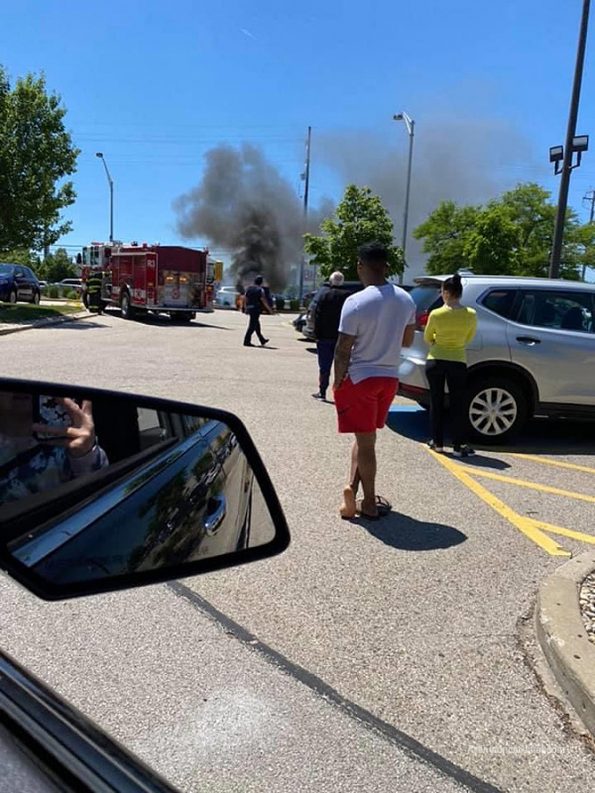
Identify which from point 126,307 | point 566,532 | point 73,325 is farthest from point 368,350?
point 126,307

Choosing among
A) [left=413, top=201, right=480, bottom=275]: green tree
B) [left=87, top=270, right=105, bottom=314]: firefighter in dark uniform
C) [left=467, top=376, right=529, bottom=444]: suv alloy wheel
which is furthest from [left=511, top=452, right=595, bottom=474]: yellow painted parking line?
[left=413, top=201, right=480, bottom=275]: green tree

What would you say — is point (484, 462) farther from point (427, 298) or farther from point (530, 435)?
point (427, 298)

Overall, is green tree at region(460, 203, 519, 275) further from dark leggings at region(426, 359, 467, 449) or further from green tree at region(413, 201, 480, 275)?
dark leggings at region(426, 359, 467, 449)

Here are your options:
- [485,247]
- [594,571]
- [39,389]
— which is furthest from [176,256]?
[39,389]

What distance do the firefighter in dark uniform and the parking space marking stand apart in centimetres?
2403

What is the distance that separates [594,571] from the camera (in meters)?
4.07

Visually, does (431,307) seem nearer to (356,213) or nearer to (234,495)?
(234,495)

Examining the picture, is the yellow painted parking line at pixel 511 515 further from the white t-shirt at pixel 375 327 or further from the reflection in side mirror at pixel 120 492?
the reflection in side mirror at pixel 120 492

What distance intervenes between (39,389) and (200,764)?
4.83 feet

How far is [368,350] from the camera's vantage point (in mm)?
4691

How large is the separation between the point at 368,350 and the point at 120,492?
3141 mm

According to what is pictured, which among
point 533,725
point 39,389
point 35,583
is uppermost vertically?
point 39,389

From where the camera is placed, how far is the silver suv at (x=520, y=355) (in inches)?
287

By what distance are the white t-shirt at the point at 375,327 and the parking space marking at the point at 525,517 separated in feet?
4.86
